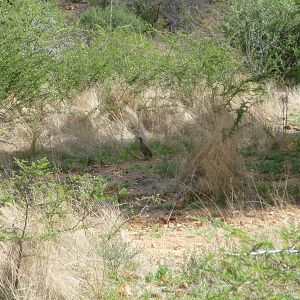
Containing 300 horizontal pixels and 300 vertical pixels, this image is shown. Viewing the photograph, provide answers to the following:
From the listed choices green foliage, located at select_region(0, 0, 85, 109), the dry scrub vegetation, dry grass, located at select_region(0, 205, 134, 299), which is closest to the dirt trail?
the dry scrub vegetation

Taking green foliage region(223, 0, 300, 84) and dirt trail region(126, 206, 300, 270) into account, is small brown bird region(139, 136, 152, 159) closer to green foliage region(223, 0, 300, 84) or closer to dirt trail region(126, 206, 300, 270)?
dirt trail region(126, 206, 300, 270)

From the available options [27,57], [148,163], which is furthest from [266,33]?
[27,57]

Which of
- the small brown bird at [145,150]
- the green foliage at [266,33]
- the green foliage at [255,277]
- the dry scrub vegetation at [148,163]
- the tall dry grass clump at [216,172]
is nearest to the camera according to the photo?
the green foliage at [255,277]

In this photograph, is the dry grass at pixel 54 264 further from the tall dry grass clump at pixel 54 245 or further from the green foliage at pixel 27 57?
the green foliage at pixel 27 57

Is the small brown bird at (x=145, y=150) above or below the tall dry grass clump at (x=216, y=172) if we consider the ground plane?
below

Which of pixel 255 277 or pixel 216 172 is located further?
pixel 216 172

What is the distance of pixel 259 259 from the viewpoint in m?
3.84

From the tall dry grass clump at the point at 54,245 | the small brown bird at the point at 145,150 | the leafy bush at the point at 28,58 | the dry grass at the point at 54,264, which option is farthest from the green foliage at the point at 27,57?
the dry grass at the point at 54,264

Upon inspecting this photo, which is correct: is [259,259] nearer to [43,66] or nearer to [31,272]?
[31,272]

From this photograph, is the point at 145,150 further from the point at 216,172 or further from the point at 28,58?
the point at 216,172

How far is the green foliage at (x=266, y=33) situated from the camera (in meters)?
14.3

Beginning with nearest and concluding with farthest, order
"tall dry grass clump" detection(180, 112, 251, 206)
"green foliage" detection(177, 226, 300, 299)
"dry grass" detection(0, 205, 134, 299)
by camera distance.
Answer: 1. "green foliage" detection(177, 226, 300, 299)
2. "dry grass" detection(0, 205, 134, 299)
3. "tall dry grass clump" detection(180, 112, 251, 206)

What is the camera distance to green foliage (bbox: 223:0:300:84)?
1429 cm

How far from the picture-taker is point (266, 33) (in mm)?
14961
